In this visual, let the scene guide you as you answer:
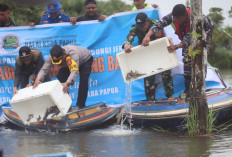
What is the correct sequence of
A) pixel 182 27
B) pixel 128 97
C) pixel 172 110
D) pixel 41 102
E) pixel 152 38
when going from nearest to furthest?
pixel 172 110, pixel 182 27, pixel 41 102, pixel 152 38, pixel 128 97

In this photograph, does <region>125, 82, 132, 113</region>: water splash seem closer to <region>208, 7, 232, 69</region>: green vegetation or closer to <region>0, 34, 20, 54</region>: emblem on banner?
<region>0, 34, 20, 54</region>: emblem on banner

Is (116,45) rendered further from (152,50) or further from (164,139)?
(164,139)

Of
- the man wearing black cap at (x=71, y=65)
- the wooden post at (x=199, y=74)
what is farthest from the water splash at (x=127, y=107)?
the wooden post at (x=199, y=74)

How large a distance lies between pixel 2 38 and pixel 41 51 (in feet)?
2.74

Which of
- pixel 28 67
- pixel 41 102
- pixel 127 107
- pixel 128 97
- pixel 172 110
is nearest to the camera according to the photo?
pixel 172 110

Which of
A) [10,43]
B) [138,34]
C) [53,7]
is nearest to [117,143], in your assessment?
[138,34]

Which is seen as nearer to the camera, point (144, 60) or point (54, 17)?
point (144, 60)

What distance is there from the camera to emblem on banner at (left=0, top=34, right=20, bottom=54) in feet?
32.5

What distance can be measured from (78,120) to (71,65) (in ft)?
3.28

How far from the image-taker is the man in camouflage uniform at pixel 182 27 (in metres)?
7.99

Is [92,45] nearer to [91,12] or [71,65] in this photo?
[91,12]

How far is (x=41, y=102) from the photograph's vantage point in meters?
8.59

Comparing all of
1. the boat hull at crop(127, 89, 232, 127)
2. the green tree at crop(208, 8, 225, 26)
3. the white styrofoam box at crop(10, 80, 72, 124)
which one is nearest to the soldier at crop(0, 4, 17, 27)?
the white styrofoam box at crop(10, 80, 72, 124)

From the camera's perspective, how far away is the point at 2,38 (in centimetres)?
991
